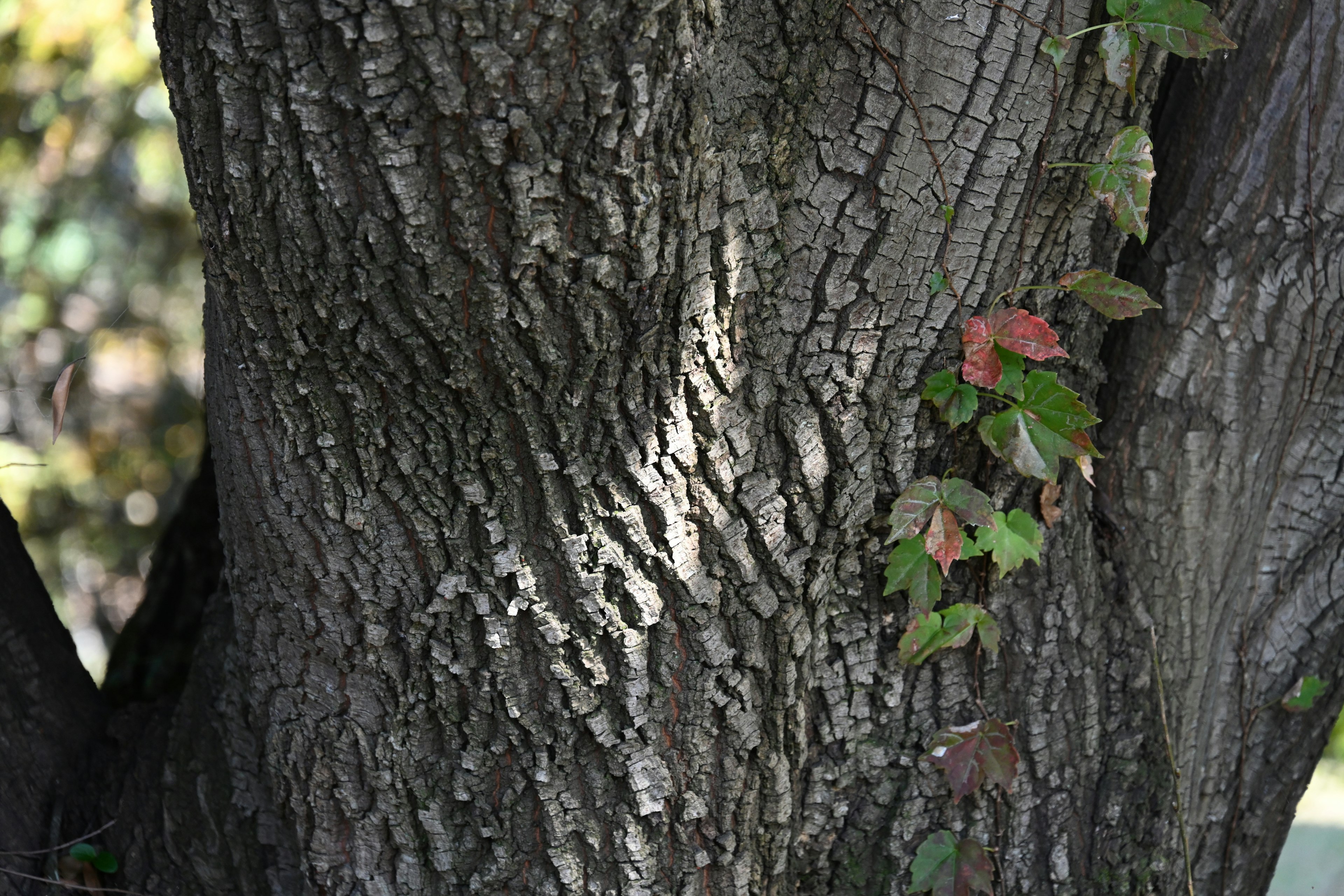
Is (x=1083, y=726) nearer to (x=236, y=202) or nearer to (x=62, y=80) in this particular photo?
(x=236, y=202)

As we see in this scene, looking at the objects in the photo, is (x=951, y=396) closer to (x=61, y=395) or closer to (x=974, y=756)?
(x=974, y=756)

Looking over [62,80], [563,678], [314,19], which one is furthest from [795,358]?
[62,80]

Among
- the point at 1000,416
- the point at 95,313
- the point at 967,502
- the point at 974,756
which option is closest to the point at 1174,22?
the point at 1000,416

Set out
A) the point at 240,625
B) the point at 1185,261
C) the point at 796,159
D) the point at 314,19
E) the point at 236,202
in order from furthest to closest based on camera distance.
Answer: the point at 1185,261 → the point at 240,625 → the point at 796,159 → the point at 236,202 → the point at 314,19

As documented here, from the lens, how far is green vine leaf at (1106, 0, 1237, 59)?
4.21ft

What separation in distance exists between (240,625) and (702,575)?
31.1 inches

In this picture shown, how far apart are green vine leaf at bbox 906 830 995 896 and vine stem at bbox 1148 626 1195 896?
44cm

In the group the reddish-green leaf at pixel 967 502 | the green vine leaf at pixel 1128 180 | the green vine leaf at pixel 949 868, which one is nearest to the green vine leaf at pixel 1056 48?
the green vine leaf at pixel 1128 180

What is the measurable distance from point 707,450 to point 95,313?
18.9ft

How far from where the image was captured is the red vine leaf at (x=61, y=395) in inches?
57.2

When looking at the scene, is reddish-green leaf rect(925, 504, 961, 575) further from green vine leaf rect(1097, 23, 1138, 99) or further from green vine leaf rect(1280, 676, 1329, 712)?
green vine leaf rect(1280, 676, 1329, 712)

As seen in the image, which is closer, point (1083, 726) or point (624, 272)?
point (624, 272)

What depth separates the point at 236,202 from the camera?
1.14 metres

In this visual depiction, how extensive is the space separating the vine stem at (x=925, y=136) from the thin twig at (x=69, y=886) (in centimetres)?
179
